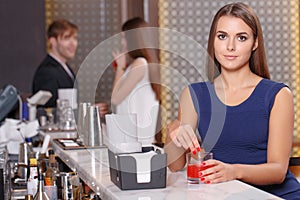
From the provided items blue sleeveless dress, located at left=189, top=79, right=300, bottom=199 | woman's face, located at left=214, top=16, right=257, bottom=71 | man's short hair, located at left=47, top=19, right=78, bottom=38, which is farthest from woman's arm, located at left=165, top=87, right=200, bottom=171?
man's short hair, located at left=47, top=19, right=78, bottom=38

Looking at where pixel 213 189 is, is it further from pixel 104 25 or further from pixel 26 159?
pixel 104 25

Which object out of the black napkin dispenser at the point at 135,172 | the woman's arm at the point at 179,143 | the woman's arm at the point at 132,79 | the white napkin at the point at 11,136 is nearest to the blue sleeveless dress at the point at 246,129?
the woman's arm at the point at 179,143

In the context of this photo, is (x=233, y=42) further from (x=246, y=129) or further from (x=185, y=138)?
(x=185, y=138)

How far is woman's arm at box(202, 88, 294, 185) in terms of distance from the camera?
2248 millimetres

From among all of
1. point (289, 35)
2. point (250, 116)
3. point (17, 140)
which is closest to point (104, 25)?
point (289, 35)

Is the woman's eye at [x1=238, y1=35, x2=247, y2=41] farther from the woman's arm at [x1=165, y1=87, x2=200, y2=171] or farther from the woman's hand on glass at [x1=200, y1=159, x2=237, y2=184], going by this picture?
the woman's hand on glass at [x1=200, y1=159, x2=237, y2=184]

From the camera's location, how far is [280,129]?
93.2 inches

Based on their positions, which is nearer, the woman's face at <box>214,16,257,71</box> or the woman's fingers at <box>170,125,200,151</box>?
the woman's fingers at <box>170,125,200,151</box>

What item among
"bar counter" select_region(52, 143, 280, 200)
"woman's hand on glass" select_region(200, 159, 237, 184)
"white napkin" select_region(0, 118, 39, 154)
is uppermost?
"woman's hand on glass" select_region(200, 159, 237, 184)

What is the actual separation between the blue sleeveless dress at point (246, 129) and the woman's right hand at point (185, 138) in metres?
0.19

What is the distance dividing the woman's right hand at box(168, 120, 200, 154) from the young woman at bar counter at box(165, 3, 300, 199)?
4 centimetres

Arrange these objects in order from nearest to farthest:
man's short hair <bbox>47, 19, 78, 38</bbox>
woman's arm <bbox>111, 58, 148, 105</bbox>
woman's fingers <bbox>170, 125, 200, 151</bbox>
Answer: woman's fingers <bbox>170, 125, 200, 151</bbox>
woman's arm <bbox>111, 58, 148, 105</bbox>
man's short hair <bbox>47, 19, 78, 38</bbox>

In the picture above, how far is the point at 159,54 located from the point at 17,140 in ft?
10.8

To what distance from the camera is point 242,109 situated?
2490 millimetres
